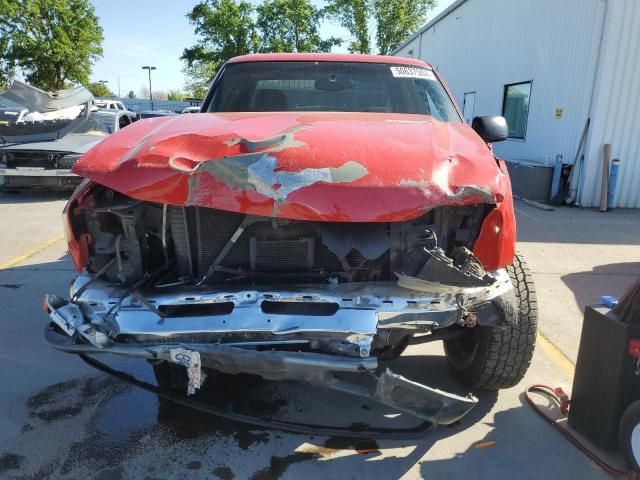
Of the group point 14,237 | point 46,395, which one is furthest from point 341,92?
point 14,237

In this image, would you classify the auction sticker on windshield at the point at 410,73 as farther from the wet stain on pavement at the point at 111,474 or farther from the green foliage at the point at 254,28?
the green foliage at the point at 254,28

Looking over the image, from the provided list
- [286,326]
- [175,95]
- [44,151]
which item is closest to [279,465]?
[286,326]

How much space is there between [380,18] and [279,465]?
34.2m

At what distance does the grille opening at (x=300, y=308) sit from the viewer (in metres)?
2.16

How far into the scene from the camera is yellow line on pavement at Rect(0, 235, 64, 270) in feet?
17.8

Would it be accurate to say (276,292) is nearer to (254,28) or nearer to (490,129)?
(490,129)

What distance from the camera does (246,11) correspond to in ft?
104

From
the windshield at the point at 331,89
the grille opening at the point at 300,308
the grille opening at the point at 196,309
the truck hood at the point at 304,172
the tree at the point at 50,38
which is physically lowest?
the grille opening at the point at 196,309

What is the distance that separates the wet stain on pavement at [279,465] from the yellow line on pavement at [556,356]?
6.12 ft

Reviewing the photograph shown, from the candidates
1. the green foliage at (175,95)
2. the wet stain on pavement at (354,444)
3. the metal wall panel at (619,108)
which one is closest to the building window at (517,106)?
the metal wall panel at (619,108)

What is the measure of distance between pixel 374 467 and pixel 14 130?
354 inches

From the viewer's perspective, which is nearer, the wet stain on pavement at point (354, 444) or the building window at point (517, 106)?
the wet stain on pavement at point (354, 444)

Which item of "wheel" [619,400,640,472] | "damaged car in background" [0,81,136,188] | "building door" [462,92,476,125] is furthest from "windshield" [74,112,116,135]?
"building door" [462,92,476,125]

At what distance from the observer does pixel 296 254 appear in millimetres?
2432
